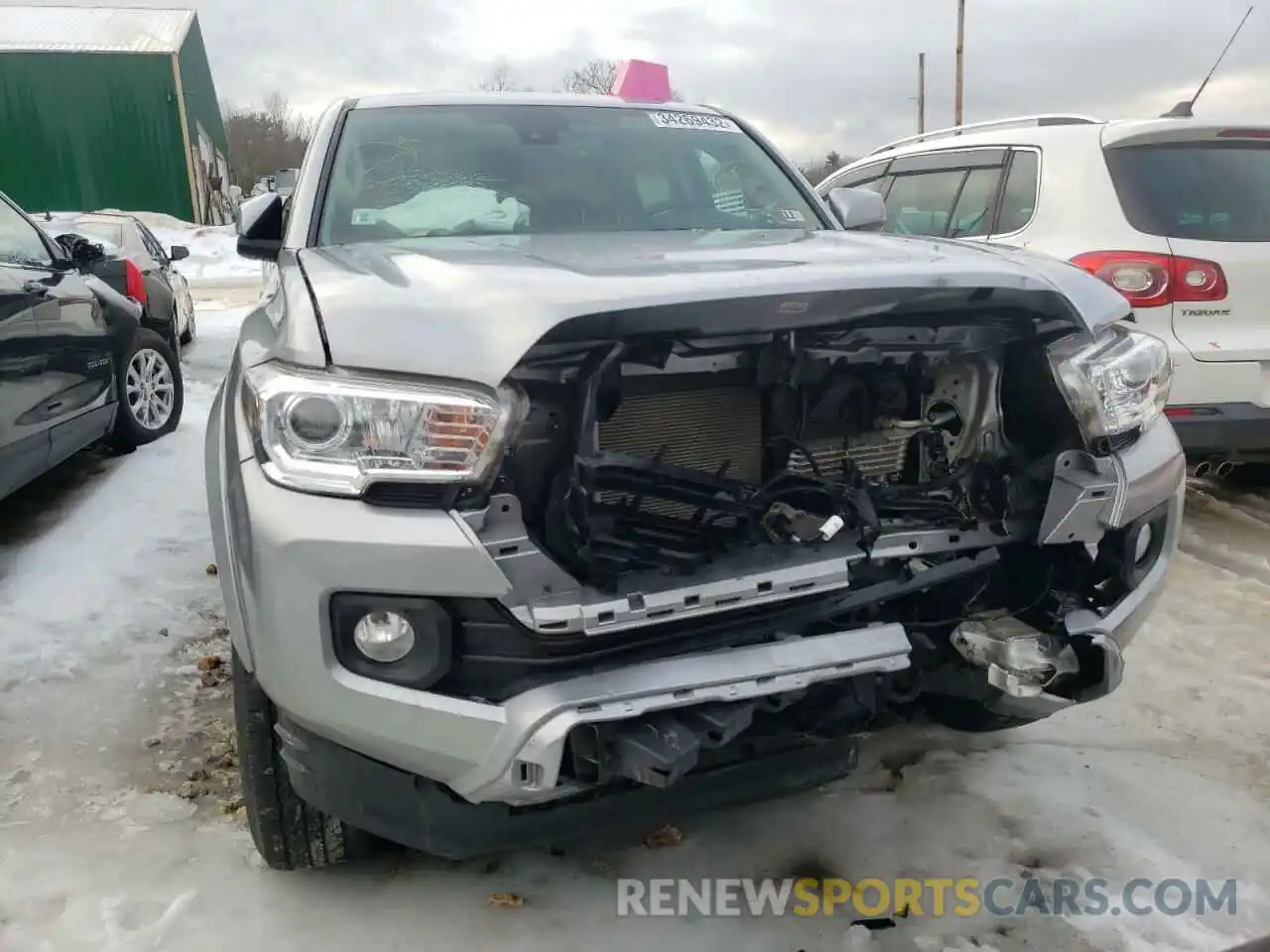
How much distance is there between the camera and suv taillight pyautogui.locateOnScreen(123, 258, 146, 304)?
21.6ft

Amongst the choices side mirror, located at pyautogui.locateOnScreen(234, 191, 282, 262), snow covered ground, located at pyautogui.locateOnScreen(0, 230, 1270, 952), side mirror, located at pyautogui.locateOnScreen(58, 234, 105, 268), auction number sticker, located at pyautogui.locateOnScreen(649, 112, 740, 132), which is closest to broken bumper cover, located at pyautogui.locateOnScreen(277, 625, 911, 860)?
snow covered ground, located at pyautogui.locateOnScreen(0, 230, 1270, 952)

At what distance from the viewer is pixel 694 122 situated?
3.68 metres

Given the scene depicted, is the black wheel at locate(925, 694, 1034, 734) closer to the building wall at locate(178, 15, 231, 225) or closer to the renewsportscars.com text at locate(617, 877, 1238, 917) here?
the renewsportscars.com text at locate(617, 877, 1238, 917)

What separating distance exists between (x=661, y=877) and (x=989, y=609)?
96cm

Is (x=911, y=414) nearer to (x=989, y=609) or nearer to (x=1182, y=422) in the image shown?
(x=989, y=609)

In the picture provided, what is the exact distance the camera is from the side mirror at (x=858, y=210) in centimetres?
341

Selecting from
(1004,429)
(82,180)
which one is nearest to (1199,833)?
(1004,429)

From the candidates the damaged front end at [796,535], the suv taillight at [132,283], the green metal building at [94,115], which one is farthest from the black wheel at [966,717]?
the green metal building at [94,115]

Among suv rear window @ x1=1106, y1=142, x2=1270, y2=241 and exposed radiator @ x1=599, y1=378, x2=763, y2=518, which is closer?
exposed radiator @ x1=599, y1=378, x2=763, y2=518

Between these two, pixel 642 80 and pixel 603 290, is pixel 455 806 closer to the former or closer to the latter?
pixel 603 290

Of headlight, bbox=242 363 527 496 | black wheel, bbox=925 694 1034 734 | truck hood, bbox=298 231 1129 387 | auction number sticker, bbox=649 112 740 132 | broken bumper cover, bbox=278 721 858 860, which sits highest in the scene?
auction number sticker, bbox=649 112 740 132

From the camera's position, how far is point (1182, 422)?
3.87 metres

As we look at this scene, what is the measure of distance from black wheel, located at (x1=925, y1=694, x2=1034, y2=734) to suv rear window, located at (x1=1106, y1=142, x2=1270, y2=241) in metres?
2.41

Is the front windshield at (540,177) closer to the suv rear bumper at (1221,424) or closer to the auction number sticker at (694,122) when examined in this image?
the auction number sticker at (694,122)
